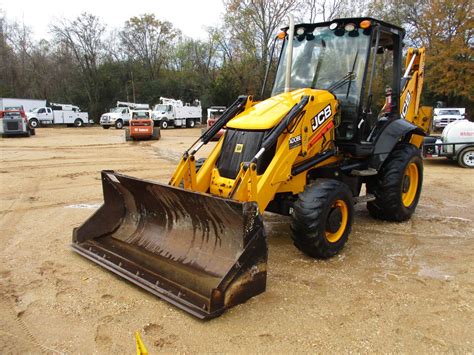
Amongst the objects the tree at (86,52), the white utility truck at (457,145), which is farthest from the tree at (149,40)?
the white utility truck at (457,145)

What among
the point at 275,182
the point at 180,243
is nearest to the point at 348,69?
the point at 275,182

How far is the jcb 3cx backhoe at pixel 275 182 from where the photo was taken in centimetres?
375

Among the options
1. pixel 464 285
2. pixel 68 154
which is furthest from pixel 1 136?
pixel 464 285

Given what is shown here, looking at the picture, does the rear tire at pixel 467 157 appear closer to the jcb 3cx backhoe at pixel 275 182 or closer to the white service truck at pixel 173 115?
the jcb 3cx backhoe at pixel 275 182

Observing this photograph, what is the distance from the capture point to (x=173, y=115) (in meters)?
33.8

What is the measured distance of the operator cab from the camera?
17.1ft

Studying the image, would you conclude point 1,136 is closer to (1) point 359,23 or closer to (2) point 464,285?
(1) point 359,23

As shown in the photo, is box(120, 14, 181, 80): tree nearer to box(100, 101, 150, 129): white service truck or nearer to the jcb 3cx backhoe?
box(100, 101, 150, 129): white service truck

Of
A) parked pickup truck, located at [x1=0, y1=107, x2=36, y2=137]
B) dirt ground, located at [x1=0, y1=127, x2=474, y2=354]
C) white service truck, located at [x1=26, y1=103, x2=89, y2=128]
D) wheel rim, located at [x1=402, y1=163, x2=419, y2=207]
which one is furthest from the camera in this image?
white service truck, located at [x1=26, y1=103, x2=89, y2=128]

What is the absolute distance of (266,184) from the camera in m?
4.31

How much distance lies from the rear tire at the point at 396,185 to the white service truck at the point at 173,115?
28454 mm

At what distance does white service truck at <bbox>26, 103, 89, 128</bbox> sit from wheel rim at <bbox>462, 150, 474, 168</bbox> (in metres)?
30.4

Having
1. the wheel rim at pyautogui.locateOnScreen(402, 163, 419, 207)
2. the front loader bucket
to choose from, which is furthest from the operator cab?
the front loader bucket

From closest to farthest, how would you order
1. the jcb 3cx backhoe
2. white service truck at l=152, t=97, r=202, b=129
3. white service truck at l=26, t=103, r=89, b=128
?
1. the jcb 3cx backhoe
2. white service truck at l=26, t=103, r=89, b=128
3. white service truck at l=152, t=97, r=202, b=129
